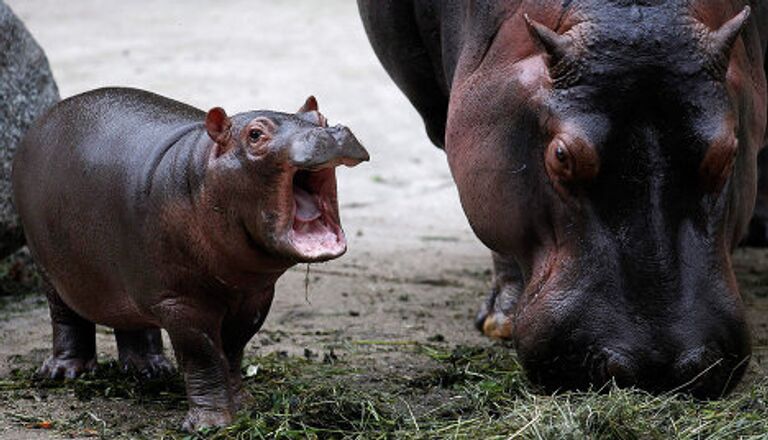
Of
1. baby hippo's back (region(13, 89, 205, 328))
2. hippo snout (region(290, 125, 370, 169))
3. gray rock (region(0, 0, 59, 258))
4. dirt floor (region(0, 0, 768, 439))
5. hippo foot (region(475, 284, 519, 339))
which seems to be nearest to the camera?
hippo snout (region(290, 125, 370, 169))

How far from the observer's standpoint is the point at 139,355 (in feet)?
13.6

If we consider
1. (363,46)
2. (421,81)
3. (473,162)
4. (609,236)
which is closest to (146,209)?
(473,162)

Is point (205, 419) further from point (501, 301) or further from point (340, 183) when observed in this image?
point (340, 183)

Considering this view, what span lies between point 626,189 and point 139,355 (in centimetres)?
154

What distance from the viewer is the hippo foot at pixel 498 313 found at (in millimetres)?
4941

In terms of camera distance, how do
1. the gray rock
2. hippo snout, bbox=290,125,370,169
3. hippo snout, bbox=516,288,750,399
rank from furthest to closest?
the gray rock, hippo snout, bbox=516,288,750,399, hippo snout, bbox=290,125,370,169

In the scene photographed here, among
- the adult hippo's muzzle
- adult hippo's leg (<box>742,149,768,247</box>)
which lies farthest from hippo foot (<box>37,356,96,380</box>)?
adult hippo's leg (<box>742,149,768,247</box>)

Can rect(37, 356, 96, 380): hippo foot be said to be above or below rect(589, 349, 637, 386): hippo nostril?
below

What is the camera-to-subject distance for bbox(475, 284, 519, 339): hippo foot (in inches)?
195

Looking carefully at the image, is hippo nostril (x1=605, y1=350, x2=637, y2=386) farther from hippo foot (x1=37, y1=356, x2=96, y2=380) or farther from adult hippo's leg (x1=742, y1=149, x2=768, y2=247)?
adult hippo's leg (x1=742, y1=149, x2=768, y2=247)

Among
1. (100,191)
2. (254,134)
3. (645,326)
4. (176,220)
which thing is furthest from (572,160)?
(100,191)

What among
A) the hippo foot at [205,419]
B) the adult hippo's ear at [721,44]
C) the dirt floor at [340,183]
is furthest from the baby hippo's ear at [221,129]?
the adult hippo's ear at [721,44]

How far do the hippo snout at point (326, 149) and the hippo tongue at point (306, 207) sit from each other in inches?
5.4

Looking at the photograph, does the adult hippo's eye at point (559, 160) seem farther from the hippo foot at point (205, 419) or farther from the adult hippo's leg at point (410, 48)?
the adult hippo's leg at point (410, 48)
